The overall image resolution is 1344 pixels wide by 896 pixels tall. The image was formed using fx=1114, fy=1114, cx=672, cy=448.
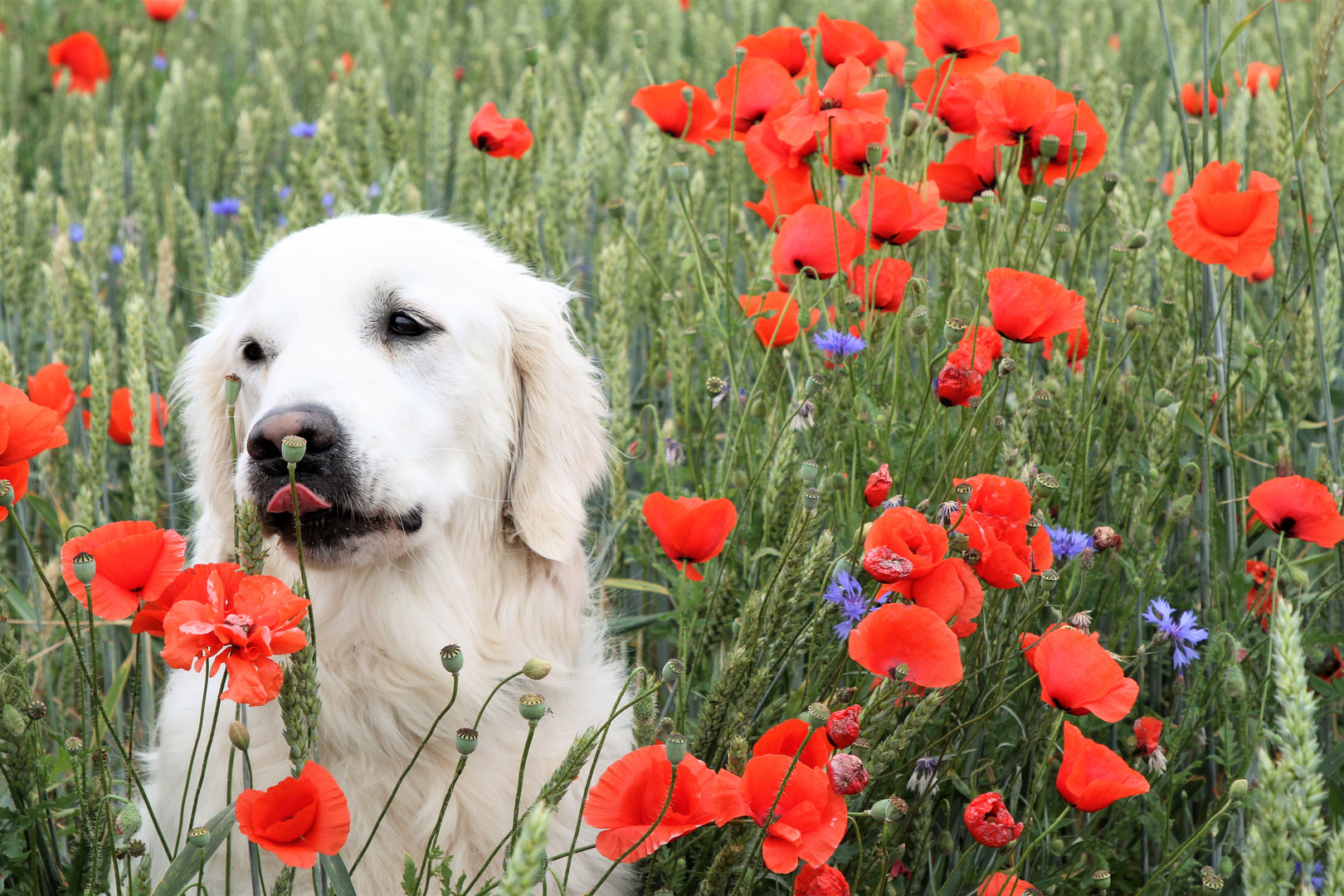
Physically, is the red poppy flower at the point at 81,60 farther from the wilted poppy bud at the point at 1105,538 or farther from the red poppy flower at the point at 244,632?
the wilted poppy bud at the point at 1105,538

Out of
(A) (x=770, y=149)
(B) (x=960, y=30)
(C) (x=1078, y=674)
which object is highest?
(B) (x=960, y=30)

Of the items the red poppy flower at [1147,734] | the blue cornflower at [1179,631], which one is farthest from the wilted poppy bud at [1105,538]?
the red poppy flower at [1147,734]

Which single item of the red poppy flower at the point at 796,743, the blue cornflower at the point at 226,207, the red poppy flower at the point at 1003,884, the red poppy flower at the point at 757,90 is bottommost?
the blue cornflower at the point at 226,207

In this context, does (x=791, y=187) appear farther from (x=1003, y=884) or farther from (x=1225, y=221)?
(x=1003, y=884)

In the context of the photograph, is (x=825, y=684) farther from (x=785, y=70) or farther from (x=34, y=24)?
(x=34, y=24)

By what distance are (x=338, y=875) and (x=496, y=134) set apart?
1527 millimetres

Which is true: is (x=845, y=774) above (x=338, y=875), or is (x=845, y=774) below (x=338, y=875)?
above

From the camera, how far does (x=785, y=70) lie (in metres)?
2.10

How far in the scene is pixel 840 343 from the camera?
1.80m

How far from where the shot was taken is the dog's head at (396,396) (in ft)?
5.33

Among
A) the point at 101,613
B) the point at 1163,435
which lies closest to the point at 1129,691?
the point at 1163,435

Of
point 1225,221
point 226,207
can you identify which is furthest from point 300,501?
point 226,207

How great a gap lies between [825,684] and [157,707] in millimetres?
1705

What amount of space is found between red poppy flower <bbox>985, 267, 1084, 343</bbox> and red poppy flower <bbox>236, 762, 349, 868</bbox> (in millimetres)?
988
